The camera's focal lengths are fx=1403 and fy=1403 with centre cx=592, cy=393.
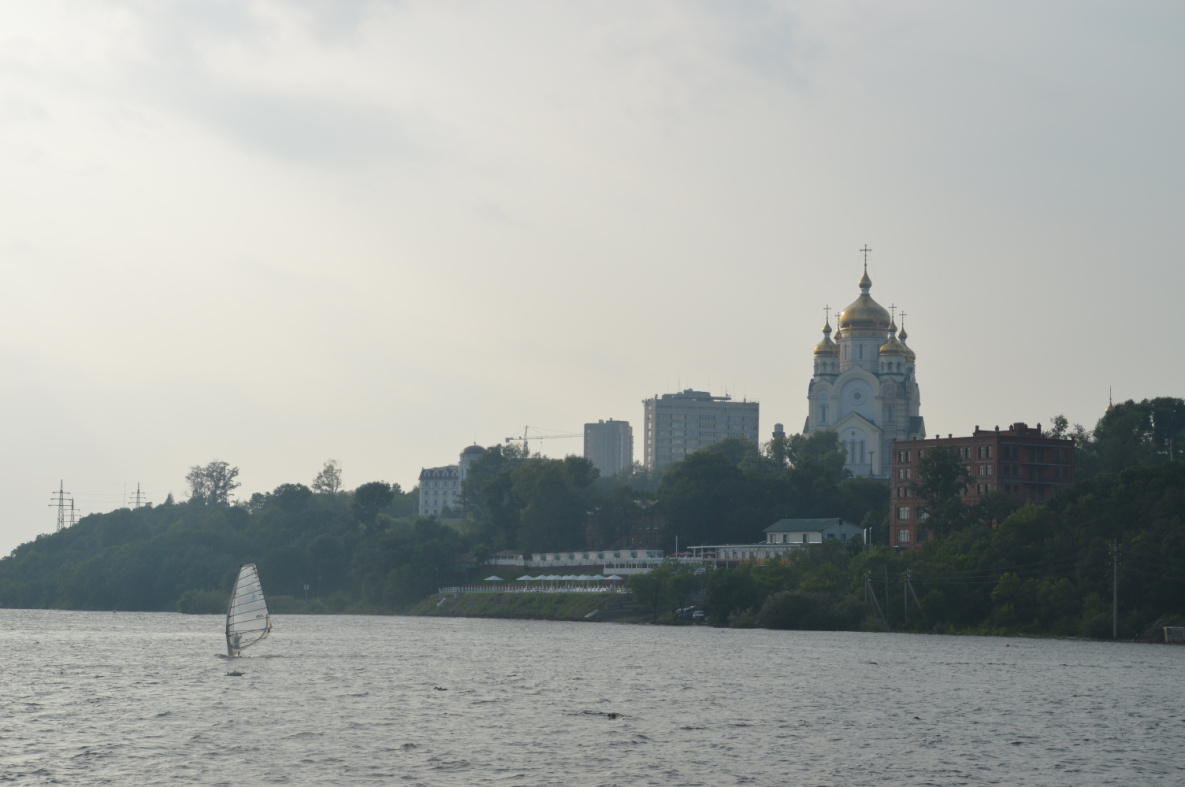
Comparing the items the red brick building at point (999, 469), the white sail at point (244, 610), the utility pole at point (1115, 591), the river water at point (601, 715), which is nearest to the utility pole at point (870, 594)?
the utility pole at point (1115, 591)

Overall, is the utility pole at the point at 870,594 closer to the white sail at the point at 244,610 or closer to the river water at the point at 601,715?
the river water at the point at 601,715

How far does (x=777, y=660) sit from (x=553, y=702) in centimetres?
3414

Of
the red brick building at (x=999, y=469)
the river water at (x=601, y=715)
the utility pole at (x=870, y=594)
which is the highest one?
the red brick building at (x=999, y=469)

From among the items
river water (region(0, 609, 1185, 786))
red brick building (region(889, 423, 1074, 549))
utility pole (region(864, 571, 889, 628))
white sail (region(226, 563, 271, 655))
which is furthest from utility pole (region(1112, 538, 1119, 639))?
white sail (region(226, 563, 271, 655))

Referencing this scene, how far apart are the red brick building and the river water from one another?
6272 centimetres

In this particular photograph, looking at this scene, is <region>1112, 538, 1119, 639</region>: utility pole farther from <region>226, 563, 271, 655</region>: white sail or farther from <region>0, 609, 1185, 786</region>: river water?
<region>226, 563, 271, 655</region>: white sail

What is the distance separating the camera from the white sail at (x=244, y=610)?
110925 millimetres

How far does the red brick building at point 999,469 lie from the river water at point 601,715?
62725mm

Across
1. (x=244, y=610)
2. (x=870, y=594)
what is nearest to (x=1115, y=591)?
(x=870, y=594)

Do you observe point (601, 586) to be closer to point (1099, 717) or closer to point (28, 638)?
point (28, 638)

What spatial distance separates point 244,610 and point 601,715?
51530 millimetres

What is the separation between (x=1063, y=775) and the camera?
53.6 metres

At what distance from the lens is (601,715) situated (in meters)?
70.8

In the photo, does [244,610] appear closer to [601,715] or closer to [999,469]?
[601,715]
